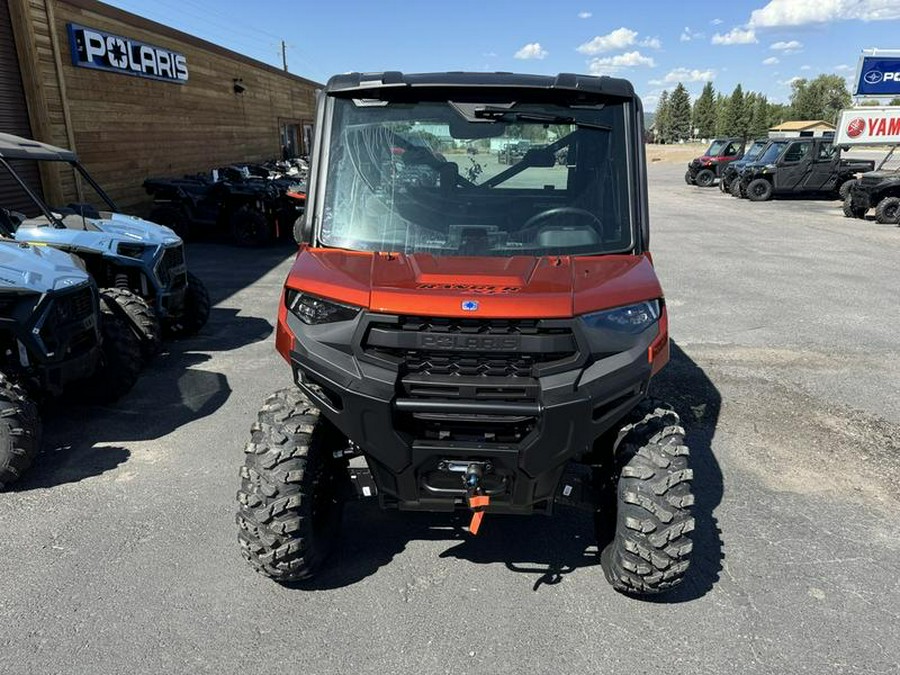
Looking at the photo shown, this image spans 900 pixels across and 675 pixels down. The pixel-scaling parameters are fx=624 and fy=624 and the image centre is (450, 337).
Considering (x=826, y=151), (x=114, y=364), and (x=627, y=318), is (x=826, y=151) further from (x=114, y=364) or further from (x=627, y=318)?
(x=114, y=364)

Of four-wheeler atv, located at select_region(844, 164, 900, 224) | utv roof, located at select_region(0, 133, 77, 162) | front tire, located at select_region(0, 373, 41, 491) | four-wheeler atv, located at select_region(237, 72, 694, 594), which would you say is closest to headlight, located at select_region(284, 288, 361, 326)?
four-wheeler atv, located at select_region(237, 72, 694, 594)

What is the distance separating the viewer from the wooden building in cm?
1036

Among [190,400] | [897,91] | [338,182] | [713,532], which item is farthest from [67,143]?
[897,91]

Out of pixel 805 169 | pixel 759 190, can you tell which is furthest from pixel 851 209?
pixel 759 190

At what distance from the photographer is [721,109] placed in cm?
10194

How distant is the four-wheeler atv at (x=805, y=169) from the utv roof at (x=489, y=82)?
67.5 feet

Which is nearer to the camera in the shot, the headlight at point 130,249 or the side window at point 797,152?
the headlight at point 130,249

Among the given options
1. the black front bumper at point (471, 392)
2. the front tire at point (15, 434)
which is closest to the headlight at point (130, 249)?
the front tire at point (15, 434)

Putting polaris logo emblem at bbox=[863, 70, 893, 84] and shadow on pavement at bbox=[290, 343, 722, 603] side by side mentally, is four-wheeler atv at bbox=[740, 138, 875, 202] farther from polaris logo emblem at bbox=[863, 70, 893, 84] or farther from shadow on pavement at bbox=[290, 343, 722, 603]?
shadow on pavement at bbox=[290, 343, 722, 603]

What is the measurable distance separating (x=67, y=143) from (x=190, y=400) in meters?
8.74

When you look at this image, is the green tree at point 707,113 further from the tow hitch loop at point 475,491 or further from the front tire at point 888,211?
the tow hitch loop at point 475,491

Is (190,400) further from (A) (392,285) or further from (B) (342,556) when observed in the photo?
(A) (392,285)

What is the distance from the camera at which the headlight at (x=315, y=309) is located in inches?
95.5

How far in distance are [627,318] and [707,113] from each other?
111715mm
